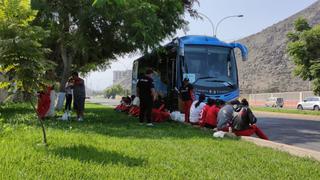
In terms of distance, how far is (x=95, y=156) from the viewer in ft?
26.3

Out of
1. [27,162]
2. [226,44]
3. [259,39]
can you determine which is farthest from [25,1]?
[259,39]

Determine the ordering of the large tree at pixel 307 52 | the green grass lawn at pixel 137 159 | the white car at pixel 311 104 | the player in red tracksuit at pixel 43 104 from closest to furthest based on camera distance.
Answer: the green grass lawn at pixel 137 159
the player in red tracksuit at pixel 43 104
the large tree at pixel 307 52
the white car at pixel 311 104

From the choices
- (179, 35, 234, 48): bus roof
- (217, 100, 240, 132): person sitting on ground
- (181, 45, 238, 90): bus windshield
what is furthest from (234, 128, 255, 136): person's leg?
(179, 35, 234, 48): bus roof

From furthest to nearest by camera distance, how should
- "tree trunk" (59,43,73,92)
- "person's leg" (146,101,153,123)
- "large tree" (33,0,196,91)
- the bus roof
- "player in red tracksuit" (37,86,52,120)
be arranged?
"tree trunk" (59,43,73,92) < the bus roof < "large tree" (33,0,196,91) < "player in red tracksuit" (37,86,52,120) < "person's leg" (146,101,153,123)

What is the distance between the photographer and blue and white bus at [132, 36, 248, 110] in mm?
20109

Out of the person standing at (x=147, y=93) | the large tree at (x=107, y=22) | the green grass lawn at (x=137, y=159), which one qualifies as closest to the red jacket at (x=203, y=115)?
the person standing at (x=147, y=93)

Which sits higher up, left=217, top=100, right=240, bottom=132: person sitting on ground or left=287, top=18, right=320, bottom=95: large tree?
left=287, top=18, right=320, bottom=95: large tree

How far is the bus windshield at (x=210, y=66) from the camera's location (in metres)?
20.2

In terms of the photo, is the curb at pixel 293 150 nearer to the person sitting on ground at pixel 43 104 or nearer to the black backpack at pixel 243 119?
the black backpack at pixel 243 119

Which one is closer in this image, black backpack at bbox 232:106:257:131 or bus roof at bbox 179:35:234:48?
black backpack at bbox 232:106:257:131

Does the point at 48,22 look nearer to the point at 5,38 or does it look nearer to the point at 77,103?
the point at 77,103

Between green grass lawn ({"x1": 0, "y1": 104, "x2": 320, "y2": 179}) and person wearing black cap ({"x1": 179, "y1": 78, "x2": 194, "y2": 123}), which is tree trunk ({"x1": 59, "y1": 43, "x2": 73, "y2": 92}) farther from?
green grass lawn ({"x1": 0, "y1": 104, "x2": 320, "y2": 179})

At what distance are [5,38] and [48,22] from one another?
10126 mm

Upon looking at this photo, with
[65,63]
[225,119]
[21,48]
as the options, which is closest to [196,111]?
[225,119]
